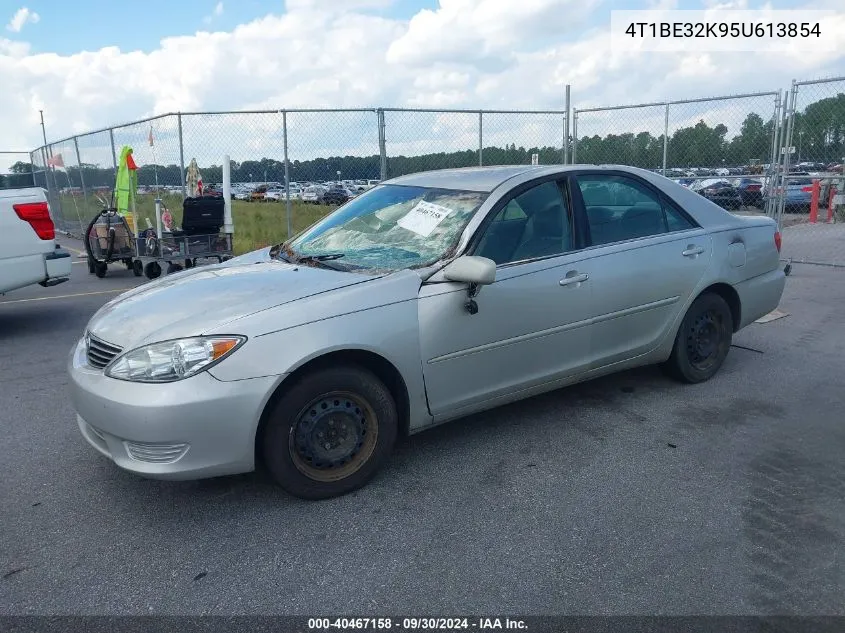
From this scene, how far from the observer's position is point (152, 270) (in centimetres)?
1034

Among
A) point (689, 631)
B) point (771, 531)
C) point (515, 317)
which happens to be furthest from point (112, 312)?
point (771, 531)

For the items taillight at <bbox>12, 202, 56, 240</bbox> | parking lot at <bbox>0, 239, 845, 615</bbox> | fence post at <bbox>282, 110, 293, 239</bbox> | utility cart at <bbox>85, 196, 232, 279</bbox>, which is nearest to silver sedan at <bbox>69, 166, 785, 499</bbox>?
parking lot at <bbox>0, 239, 845, 615</bbox>

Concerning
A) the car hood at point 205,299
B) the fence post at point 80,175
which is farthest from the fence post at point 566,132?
the fence post at point 80,175

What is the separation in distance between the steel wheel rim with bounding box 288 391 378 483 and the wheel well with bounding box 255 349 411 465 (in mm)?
136

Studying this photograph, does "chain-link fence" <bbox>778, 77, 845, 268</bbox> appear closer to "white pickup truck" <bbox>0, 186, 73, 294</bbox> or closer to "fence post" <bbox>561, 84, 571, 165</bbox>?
"fence post" <bbox>561, 84, 571, 165</bbox>

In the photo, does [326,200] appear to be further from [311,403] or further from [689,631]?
[689,631]

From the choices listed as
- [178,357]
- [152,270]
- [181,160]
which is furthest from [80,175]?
[178,357]

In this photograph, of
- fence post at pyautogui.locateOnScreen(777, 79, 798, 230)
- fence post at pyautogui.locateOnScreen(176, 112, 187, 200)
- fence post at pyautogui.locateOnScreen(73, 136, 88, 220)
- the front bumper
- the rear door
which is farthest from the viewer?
fence post at pyautogui.locateOnScreen(73, 136, 88, 220)

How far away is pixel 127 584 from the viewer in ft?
9.09

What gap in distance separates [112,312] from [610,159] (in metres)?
9.56

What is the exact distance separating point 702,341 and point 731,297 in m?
0.40

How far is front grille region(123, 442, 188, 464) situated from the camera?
10.0 feet

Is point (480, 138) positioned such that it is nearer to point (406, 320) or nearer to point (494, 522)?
point (406, 320)

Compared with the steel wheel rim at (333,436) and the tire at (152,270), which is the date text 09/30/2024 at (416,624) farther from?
the tire at (152,270)
